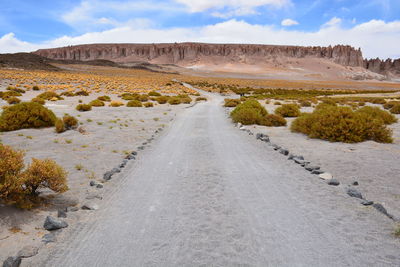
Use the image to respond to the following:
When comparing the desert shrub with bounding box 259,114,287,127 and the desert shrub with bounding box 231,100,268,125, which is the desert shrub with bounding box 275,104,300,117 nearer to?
the desert shrub with bounding box 231,100,268,125

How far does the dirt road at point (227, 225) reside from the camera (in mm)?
3797

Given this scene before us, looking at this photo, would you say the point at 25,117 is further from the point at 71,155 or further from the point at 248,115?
the point at 248,115

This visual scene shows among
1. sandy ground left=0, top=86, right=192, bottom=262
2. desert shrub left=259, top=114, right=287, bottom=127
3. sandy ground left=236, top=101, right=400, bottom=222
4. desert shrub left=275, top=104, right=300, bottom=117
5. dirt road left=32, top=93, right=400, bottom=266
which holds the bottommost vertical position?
sandy ground left=0, top=86, right=192, bottom=262

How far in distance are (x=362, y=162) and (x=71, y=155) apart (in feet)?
31.4

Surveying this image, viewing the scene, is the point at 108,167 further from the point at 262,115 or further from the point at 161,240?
the point at 262,115

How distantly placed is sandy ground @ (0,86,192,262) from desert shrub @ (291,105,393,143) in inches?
322

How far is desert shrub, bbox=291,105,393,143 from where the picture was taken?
11.8 meters

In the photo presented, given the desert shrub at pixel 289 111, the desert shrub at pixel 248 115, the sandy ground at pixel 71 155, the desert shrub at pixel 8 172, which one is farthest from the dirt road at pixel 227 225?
the desert shrub at pixel 289 111

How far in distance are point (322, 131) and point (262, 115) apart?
702cm

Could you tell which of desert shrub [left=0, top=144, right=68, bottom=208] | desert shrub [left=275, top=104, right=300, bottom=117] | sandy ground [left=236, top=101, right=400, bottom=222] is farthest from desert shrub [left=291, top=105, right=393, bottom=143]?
desert shrub [left=0, top=144, right=68, bottom=208]

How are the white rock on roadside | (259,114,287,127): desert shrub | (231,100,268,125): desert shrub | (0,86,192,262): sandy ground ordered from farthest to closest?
1. (231,100,268,125): desert shrub
2. (259,114,287,127): desert shrub
3. the white rock on roadside
4. (0,86,192,262): sandy ground

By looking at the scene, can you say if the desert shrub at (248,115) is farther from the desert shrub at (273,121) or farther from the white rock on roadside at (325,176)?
the white rock on roadside at (325,176)

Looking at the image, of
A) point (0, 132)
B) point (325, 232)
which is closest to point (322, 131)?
point (325, 232)

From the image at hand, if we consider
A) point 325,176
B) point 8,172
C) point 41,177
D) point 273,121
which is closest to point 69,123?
point 41,177
